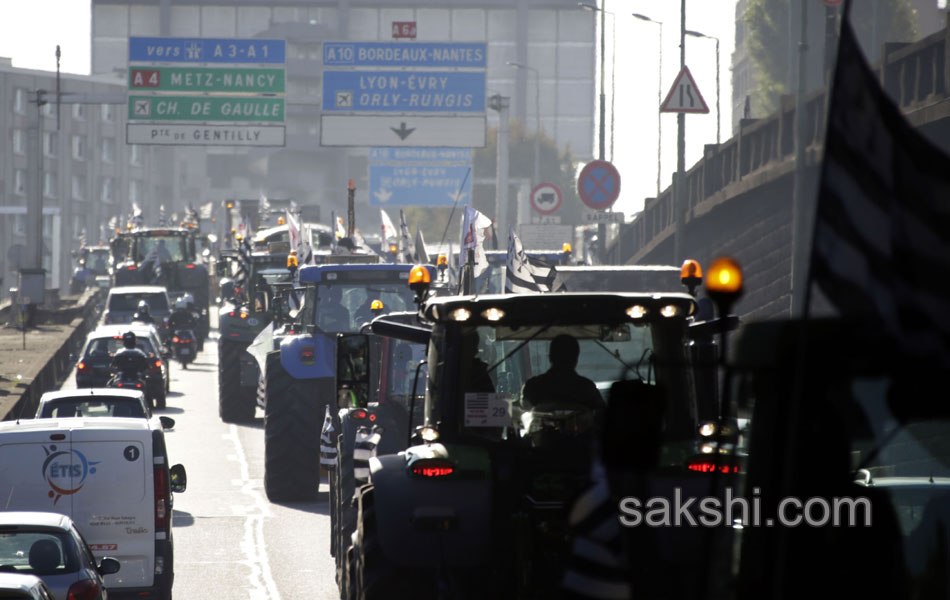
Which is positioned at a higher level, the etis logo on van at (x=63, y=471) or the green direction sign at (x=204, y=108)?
the green direction sign at (x=204, y=108)

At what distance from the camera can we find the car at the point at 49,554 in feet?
34.3

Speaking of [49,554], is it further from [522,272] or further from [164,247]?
[164,247]

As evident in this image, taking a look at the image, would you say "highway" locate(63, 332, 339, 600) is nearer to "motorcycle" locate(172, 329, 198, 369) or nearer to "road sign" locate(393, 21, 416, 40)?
"motorcycle" locate(172, 329, 198, 369)

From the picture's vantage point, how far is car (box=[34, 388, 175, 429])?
1883cm

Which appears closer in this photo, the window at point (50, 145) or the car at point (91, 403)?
the car at point (91, 403)

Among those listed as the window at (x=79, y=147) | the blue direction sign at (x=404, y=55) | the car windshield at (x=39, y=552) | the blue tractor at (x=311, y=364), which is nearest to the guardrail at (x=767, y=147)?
the blue tractor at (x=311, y=364)

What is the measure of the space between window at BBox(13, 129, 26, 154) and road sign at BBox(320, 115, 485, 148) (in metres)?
63.2

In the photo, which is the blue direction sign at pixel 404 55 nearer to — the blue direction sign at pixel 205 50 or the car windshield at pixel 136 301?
the blue direction sign at pixel 205 50

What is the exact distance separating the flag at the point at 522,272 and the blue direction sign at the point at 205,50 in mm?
22676

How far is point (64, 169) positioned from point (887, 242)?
337ft

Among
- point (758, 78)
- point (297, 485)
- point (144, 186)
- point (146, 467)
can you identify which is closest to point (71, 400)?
→ point (297, 485)

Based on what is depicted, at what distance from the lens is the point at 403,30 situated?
45.1 meters

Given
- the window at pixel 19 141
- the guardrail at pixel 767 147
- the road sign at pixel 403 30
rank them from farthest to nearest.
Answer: the window at pixel 19 141 < the road sign at pixel 403 30 < the guardrail at pixel 767 147

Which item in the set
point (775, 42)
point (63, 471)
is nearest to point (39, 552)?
point (63, 471)
